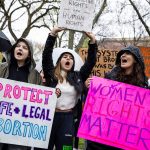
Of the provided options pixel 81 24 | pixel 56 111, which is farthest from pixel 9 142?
pixel 81 24

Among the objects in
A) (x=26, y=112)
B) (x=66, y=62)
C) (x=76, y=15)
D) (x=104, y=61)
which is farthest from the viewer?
(x=104, y=61)

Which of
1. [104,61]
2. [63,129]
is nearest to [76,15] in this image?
[63,129]

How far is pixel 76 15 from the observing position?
496 cm

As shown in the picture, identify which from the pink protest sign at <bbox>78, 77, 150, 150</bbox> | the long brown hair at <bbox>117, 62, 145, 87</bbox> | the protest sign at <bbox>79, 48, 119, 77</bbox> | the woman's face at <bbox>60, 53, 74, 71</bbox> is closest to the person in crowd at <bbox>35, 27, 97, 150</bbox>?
the woman's face at <bbox>60, 53, 74, 71</bbox>

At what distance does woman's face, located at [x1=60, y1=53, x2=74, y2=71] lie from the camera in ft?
15.3

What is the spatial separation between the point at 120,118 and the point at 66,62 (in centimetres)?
96

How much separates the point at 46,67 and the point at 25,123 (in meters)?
0.68

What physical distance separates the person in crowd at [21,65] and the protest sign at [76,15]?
571 millimetres

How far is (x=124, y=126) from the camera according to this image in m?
4.11

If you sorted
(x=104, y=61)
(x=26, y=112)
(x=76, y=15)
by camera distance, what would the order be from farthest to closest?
(x=104, y=61)
(x=76, y=15)
(x=26, y=112)

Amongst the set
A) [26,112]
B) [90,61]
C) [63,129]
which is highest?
[90,61]

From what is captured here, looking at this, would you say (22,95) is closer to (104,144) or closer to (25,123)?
(25,123)

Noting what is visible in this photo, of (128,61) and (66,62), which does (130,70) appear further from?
(66,62)

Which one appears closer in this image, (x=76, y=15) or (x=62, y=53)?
(x=62, y=53)
